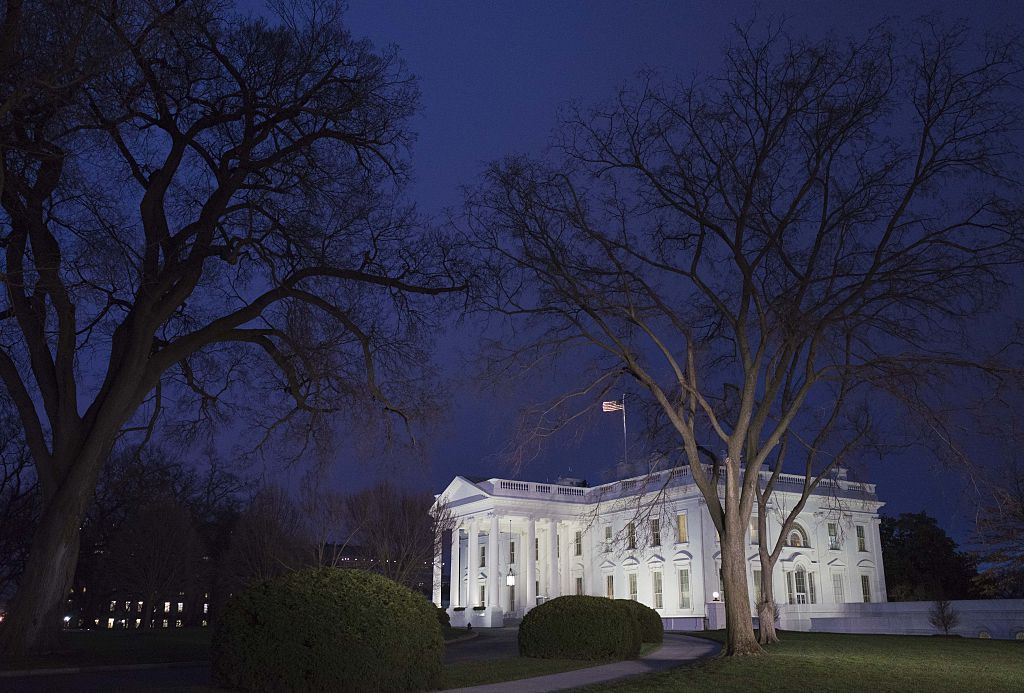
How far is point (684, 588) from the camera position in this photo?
188 ft

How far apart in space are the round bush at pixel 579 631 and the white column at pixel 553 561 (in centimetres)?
4482

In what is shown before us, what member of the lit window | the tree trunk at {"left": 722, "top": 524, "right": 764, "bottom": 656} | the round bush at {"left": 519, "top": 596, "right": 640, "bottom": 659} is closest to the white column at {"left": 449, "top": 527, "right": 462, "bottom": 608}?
the lit window

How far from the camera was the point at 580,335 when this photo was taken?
1841 centimetres

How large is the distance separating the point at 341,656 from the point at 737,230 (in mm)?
12249

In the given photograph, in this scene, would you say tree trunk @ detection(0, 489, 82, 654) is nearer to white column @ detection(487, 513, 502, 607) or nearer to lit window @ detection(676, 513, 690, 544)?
white column @ detection(487, 513, 502, 607)

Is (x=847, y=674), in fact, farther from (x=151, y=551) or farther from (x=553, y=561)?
(x=553, y=561)

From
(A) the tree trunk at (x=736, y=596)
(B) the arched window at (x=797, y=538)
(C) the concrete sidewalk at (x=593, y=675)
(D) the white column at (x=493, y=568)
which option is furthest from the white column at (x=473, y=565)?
(A) the tree trunk at (x=736, y=596)

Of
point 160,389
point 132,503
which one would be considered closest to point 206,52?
point 160,389

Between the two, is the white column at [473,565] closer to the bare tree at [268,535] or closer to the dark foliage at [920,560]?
the bare tree at [268,535]

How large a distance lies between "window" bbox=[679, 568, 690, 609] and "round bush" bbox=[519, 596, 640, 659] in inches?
1641

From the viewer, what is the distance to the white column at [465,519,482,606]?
63.6 meters

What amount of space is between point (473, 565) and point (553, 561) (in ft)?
24.0

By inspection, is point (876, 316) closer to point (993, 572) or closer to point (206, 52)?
point (206, 52)

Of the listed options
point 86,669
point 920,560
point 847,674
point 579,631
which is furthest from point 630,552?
point 86,669
